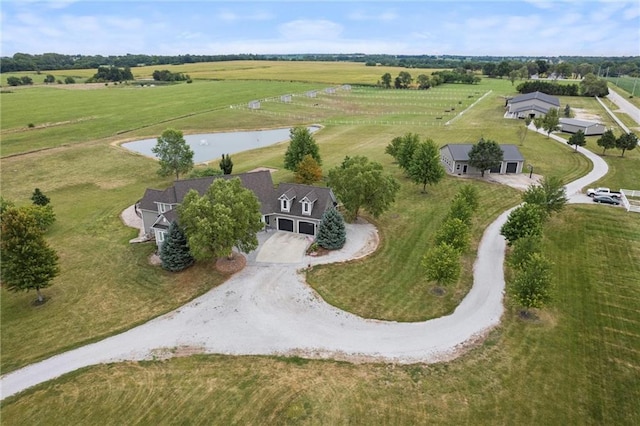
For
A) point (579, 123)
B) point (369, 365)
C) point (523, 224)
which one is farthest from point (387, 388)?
point (579, 123)

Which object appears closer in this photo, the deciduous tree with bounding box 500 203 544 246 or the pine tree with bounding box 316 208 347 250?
the deciduous tree with bounding box 500 203 544 246

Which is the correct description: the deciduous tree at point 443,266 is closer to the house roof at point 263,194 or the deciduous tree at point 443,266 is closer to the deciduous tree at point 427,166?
the house roof at point 263,194

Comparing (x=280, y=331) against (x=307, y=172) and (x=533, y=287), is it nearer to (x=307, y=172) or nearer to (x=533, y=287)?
(x=533, y=287)

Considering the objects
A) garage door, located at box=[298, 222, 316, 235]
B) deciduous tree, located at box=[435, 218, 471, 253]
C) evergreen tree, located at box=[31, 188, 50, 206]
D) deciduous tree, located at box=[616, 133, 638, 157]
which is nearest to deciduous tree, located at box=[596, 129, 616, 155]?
deciduous tree, located at box=[616, 133, 638, 157]

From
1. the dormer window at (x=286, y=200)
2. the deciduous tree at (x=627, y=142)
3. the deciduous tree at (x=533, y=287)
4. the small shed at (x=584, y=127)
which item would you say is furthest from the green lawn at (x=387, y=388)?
the small shed at (x=584, y=127)

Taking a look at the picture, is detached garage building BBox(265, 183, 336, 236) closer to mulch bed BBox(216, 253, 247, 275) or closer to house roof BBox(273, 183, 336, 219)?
house roof BBox(273, 183, 336, 219)
